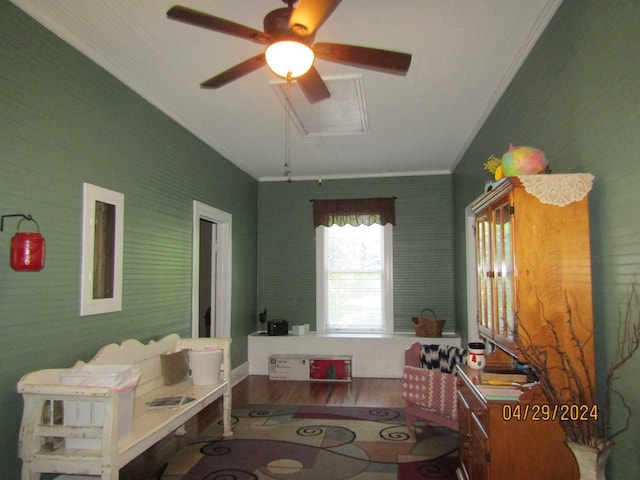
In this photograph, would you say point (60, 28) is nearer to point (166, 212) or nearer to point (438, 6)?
point (166, 212)

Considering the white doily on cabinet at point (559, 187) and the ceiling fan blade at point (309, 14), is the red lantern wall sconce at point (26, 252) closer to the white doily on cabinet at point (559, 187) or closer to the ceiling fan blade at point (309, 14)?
the ceiling fan blade at point (309, 14)

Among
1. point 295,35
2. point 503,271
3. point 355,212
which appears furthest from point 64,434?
point 355,212

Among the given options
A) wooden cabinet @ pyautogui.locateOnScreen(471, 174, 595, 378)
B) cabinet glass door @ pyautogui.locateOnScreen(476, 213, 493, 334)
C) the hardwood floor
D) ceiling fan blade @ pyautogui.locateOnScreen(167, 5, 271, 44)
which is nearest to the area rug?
the hardwood floor

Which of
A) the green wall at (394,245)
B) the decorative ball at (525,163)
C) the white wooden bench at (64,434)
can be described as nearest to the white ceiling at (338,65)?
the decorative ball at (525,163)

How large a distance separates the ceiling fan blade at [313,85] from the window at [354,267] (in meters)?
3.77

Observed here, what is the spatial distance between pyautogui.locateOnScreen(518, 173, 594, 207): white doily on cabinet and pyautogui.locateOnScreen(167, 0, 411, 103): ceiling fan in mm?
811

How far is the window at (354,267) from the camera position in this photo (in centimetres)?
640

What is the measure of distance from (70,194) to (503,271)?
8.36 feet

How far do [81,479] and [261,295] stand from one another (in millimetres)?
3972

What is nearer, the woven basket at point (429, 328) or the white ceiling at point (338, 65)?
the white ceiling at point (338, 65)

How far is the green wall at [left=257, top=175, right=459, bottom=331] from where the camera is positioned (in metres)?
6.29

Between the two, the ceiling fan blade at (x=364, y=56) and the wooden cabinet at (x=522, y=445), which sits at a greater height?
the ceiling fan blade at (x=364, y=56)

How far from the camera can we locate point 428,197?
6379 mm

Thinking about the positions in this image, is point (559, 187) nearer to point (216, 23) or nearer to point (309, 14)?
point (309, 14)
